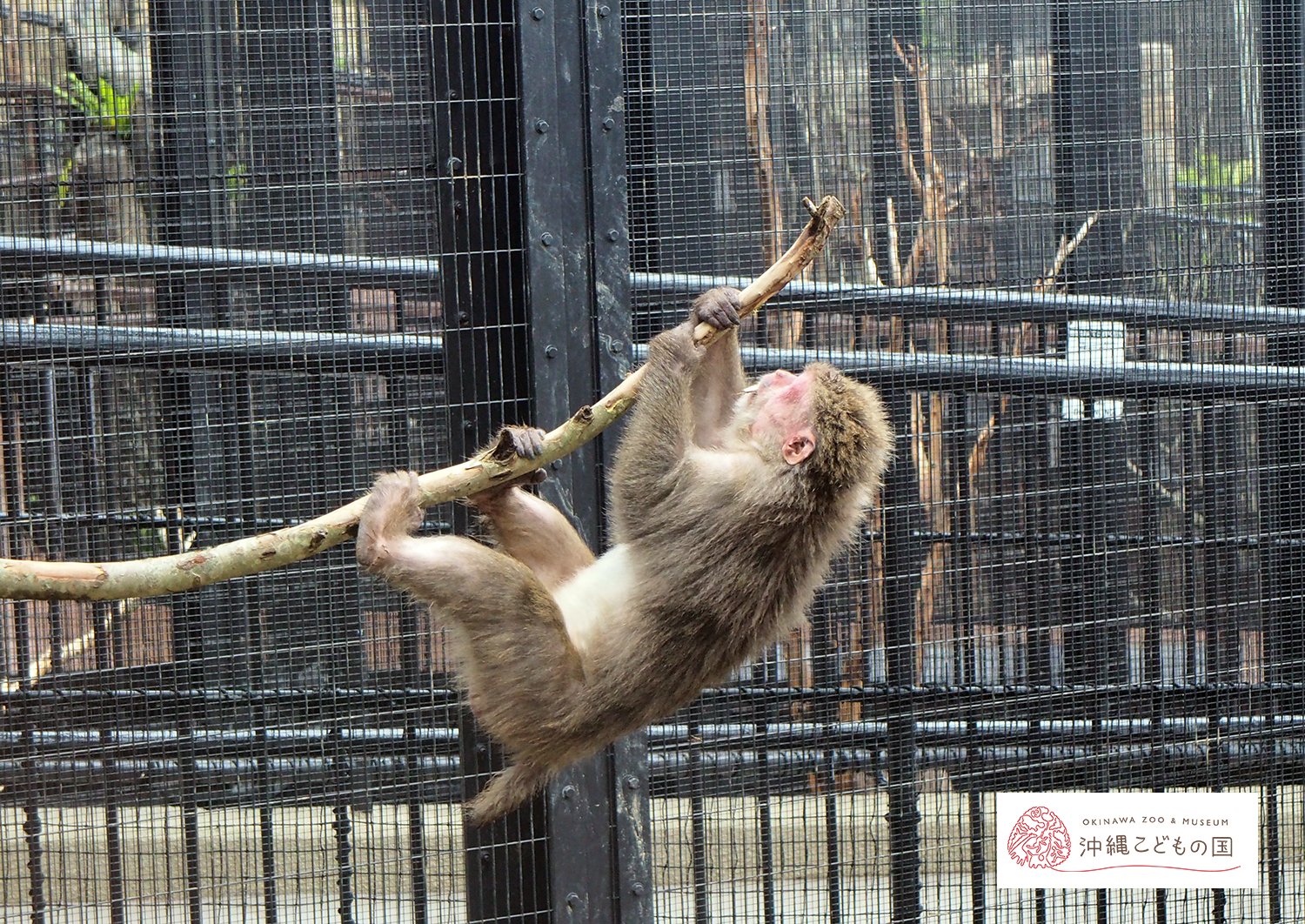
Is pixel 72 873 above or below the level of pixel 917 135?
below

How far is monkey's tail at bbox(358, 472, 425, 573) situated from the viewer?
340cm

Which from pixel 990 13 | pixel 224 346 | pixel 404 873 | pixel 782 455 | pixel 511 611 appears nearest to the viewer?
pixel 511 611

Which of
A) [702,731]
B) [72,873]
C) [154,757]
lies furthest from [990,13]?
[72,873]

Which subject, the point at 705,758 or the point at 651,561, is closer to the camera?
the point at 651,561

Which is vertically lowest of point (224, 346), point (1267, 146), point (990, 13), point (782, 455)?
point (782, 455)

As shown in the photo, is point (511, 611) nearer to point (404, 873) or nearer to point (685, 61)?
point (404, 873)

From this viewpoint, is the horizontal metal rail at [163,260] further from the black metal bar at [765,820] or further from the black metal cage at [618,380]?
the black metal bar at [765,820]

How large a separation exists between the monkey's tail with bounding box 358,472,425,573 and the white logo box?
8.91 feet

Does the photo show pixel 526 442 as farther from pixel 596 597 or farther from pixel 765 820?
pixel 765 820

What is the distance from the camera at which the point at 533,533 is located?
3.99m

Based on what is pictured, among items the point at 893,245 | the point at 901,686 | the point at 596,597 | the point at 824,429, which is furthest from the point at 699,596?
the point at 893,245

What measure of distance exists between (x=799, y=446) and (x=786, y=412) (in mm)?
160

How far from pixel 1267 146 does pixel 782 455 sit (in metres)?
2.81

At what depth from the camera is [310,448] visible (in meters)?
4.54
